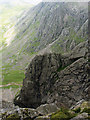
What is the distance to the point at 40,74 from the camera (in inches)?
1314

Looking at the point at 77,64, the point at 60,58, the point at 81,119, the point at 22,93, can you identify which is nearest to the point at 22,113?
the point at 81,119

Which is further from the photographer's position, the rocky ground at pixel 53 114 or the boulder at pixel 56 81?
the boulder at pixel 56 81

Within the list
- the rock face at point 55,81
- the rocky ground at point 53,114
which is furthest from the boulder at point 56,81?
the rocky ground at point 53,114

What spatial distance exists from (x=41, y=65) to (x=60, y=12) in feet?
594

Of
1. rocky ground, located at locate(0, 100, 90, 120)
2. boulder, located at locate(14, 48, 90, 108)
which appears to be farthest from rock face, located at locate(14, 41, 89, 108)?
rocky ground, located at locate(0, 100, 90, 120)

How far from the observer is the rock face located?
26484 mm

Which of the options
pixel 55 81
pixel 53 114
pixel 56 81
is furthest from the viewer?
pixel 55 81

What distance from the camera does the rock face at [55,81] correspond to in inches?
1043

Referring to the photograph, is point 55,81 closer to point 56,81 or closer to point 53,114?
point 56,81

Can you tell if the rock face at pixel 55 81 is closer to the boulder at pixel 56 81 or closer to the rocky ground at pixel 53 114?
the boulder at pixel 56 81

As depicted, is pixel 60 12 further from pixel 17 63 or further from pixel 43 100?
pixel 43 100

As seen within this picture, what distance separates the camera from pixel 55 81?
97.0 ft

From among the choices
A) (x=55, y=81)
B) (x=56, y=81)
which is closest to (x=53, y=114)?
(x=56, y=81)

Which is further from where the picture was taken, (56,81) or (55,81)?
(55,81)
